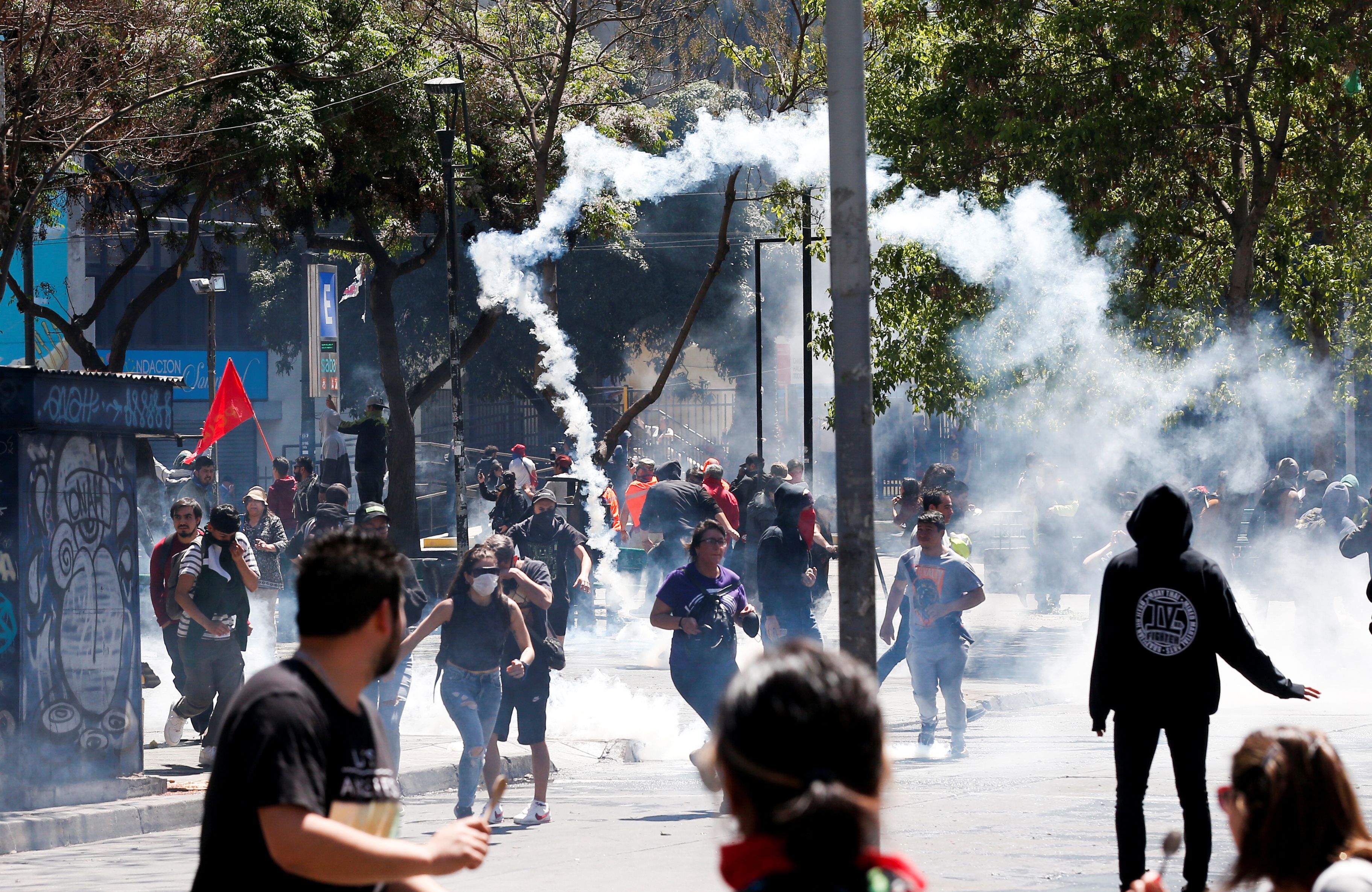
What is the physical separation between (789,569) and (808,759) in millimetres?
9526

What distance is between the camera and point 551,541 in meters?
13.5

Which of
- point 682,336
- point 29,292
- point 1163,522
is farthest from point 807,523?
point 29,292

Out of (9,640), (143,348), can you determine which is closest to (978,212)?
(9,640)

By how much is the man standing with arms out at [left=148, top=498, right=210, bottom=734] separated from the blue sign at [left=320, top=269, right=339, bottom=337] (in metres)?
17.4

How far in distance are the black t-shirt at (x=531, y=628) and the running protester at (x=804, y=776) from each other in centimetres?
671

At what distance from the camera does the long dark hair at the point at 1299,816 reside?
279 cm

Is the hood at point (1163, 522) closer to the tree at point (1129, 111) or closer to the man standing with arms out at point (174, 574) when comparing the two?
the man standing with arms out at point (174, 574)

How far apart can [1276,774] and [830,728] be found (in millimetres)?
1282

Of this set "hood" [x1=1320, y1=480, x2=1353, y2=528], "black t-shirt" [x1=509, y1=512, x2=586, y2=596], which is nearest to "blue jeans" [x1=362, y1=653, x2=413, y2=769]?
"black t-shirt" [x1=509, y1=512, x2=586, y2=596]

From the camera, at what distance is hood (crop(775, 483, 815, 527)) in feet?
37.9

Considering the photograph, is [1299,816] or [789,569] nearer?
[1299,816]

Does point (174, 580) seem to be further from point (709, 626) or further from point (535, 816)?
point (709, 626)

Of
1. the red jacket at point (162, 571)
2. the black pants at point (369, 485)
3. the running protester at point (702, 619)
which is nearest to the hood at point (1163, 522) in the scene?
the running protester at point (702, 619)

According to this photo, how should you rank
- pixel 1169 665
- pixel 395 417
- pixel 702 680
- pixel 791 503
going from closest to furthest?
pixel 1169 665 < pixel 702 680 < pixel 791 503 < pixel 395 417
